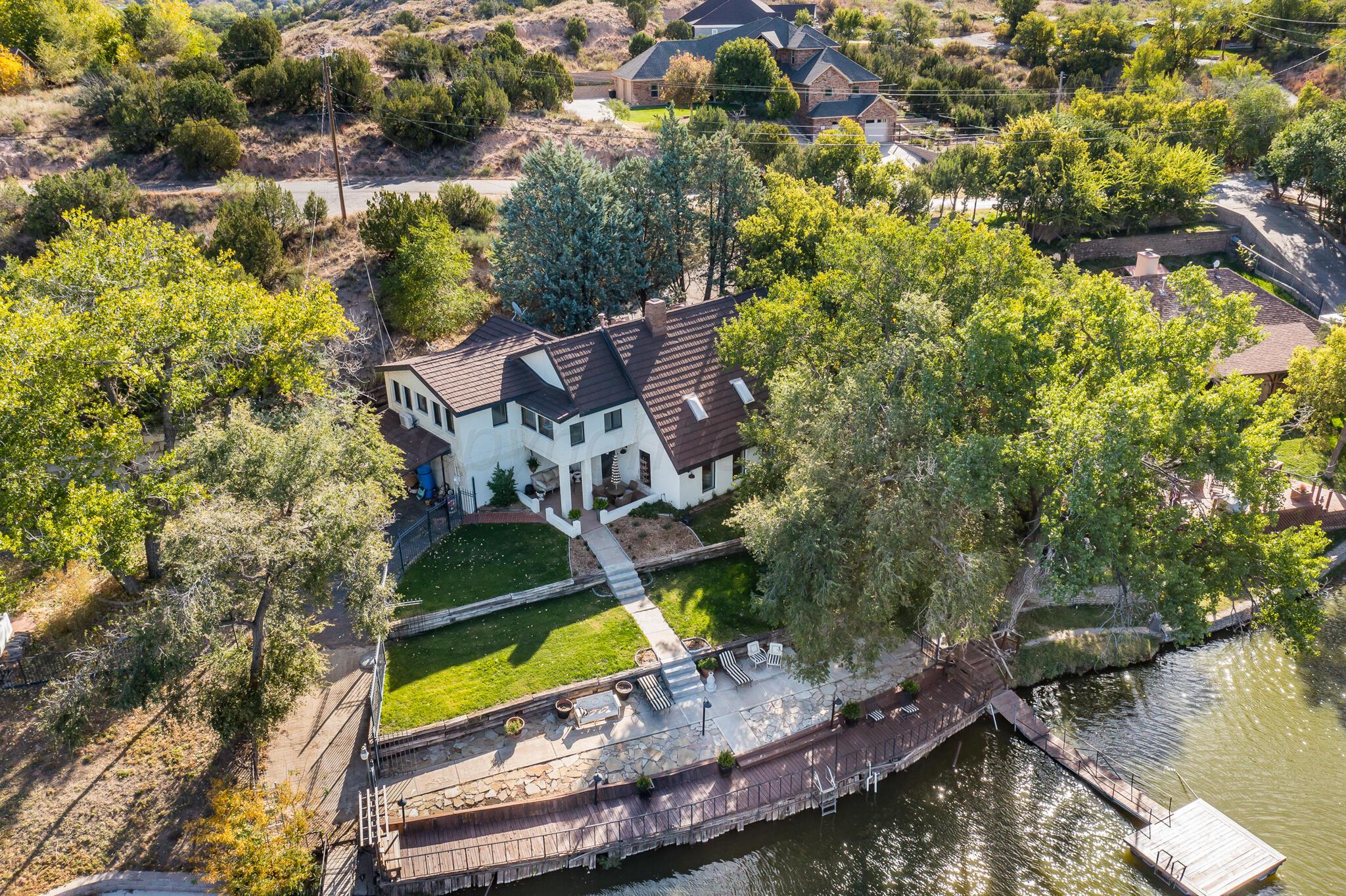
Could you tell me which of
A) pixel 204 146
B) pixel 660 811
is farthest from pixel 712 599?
pixel 204 146

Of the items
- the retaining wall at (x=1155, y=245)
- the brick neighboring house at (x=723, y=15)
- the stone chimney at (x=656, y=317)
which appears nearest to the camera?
the stone chimney at (x=656, y=317)

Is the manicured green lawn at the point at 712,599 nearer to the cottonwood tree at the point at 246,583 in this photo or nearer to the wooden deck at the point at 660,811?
the wooden deck at the point at 660,811

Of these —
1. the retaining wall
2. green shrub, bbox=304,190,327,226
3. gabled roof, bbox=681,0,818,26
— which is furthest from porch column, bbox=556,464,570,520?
gabled roof, bbox=681,0,818,26

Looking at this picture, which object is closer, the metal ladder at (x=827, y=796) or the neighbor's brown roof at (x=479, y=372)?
the metal ladder at (x=827, y=796)

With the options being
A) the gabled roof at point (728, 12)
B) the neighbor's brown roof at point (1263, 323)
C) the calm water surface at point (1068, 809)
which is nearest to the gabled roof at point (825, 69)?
the gabled roof at point (728, 12)

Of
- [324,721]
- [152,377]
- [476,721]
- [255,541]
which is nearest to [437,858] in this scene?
[476,721]

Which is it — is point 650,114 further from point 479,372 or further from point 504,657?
point 504,657

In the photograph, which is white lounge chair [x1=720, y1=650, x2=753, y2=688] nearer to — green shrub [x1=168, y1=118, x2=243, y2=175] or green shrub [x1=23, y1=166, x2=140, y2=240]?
green shrub [x1=23, y1=166, x2=140, y2=240]

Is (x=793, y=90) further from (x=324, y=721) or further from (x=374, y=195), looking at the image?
(x=324, y=721)
